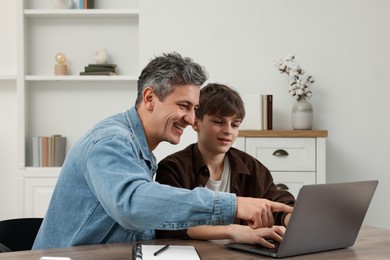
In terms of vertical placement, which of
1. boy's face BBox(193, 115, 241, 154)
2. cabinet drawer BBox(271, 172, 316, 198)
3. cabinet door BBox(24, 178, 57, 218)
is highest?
boy's face BBox(193, 115, 241, 154)

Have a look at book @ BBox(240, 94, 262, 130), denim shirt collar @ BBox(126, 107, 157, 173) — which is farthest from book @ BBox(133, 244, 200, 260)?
book @ BBox(240, 94, 262, 130)

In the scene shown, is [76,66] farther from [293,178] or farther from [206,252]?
[206,252]

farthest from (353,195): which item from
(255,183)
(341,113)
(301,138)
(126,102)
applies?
(126,102)

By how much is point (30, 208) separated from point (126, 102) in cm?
107

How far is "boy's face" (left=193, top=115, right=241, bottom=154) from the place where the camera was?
229 cm

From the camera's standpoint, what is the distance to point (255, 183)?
2.32 meters

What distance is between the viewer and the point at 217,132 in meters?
2.30

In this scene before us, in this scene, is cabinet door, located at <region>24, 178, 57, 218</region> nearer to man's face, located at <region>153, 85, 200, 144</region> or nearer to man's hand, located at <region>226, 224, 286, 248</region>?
man's face, located at <region>153, 85, 200, 144</region>

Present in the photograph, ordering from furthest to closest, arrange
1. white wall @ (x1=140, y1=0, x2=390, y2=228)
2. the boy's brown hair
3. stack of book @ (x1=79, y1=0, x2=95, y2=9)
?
stack of book @ (x1=79, y1=0, x2=95, y2=9) < white wall @ (x1=140, y1=0, x2=390, y2=228) < the boy's brown hair

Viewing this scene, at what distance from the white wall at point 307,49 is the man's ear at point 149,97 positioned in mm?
2695

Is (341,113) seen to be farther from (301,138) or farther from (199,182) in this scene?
(199,182)

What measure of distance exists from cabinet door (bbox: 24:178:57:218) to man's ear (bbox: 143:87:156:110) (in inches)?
117

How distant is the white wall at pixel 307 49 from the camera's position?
15.1ft

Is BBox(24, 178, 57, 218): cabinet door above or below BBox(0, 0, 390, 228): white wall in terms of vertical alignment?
below
